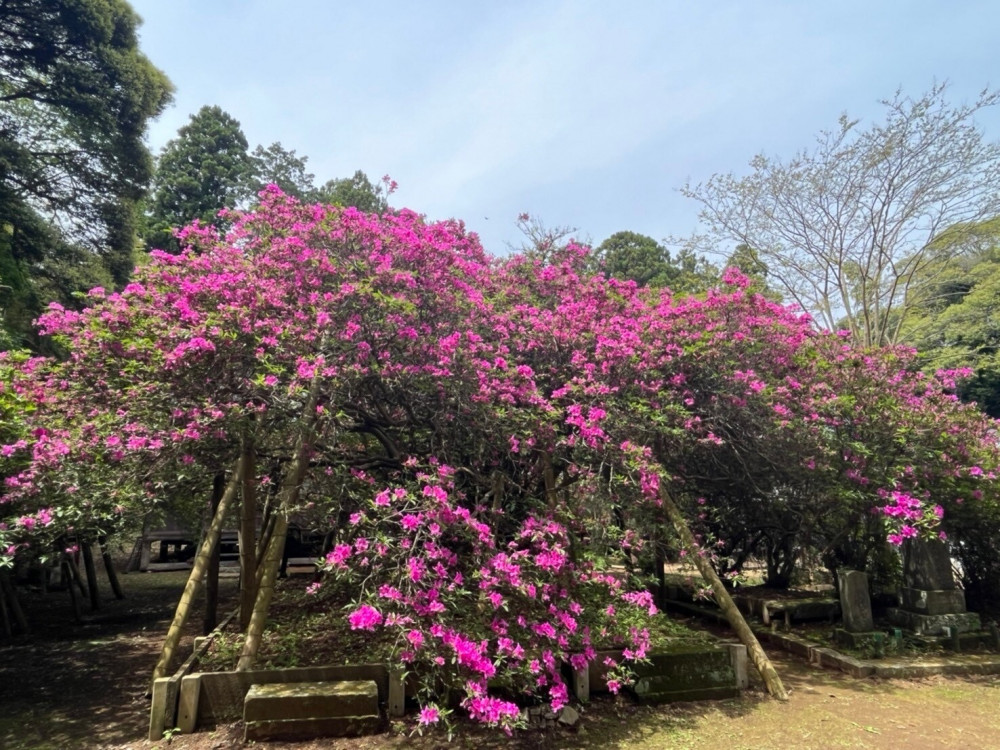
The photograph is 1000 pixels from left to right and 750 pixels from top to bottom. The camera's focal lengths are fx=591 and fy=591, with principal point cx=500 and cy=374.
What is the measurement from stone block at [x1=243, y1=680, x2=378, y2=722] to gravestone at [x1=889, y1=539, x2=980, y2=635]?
6.98 m

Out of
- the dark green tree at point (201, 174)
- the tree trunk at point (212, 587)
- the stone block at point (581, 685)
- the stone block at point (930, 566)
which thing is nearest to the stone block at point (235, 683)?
the stone block at point (581, 685)

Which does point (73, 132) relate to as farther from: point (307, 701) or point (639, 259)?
point (639, 259)

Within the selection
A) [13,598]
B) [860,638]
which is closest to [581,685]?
[860,638]

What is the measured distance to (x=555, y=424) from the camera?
20.2 feet

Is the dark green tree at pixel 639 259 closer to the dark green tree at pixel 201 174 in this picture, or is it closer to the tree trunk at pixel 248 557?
the dark green tree at pixel 201 174

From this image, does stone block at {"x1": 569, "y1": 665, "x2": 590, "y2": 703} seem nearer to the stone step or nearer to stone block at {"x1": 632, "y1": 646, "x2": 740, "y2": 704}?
stone block at {"x1": 632, "y1": 646, "x2": 740, "y2": 704}

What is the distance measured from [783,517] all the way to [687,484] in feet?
6.69

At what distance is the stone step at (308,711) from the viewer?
466 cm

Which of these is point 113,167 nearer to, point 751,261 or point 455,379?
point 455,379

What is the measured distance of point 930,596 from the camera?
24.8 ft

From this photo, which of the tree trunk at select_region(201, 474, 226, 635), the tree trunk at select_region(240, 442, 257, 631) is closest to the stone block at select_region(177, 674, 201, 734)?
the tree trunk at select_region(240, 442, 257, 631)

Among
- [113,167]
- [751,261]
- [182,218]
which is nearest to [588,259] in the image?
[751,261]

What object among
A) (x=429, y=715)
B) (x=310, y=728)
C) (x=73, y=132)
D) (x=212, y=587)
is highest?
(x=73, y=132)

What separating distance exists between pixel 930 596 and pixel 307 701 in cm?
761
